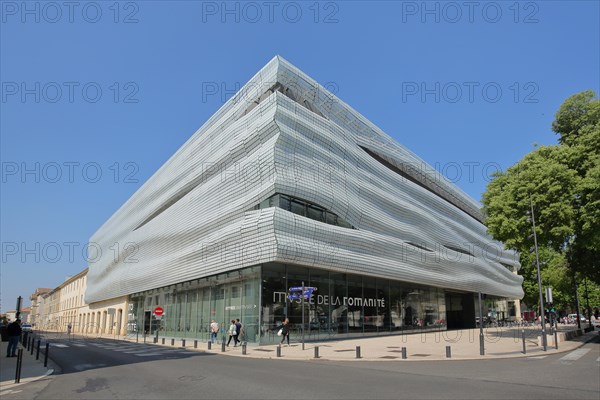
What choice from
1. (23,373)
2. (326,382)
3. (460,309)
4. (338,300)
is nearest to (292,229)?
(338,300)

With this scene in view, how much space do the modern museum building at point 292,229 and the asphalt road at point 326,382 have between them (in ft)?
44.3

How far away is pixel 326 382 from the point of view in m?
11.3

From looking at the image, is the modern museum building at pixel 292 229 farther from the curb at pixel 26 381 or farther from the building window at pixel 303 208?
the curb at pixel 26 381

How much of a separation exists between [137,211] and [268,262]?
36.2 m

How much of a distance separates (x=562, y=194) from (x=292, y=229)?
54.6 feet

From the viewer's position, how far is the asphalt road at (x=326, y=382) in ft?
31.1

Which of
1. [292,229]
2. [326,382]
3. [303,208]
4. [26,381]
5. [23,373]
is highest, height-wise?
[303,208]

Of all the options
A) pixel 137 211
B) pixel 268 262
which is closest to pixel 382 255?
pixel 268 262

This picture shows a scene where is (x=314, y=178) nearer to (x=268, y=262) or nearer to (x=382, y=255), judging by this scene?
(x=268, y=262)

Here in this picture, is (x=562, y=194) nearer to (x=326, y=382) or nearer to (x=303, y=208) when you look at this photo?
(x=303, y=208)

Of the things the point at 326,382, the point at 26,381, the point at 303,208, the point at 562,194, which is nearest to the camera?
the point at 326,382

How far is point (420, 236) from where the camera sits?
4419 cm

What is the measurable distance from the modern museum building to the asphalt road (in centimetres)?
1350

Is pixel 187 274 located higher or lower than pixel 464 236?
lower
